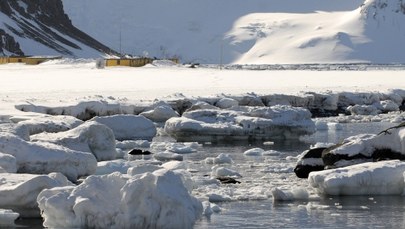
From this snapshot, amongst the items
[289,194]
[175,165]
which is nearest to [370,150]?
[289,194]

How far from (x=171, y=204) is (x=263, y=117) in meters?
14.9

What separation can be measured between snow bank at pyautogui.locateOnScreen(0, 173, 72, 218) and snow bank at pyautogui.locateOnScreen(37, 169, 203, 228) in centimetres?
71

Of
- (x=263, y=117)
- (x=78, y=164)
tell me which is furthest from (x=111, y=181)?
(x=263, y=117)

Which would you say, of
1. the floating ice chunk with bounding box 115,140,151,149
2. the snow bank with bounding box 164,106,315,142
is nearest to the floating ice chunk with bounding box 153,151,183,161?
the floating ice chunk with bounding box 115,140,151,149

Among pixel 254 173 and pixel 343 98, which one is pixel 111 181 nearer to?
pixel 254 173

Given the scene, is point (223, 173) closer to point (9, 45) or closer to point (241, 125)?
point (241, 125)

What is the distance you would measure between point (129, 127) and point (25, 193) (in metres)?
12.9

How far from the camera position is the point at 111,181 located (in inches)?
532

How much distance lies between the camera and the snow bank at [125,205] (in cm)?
1304

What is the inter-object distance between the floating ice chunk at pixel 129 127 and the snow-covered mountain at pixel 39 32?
100 meters

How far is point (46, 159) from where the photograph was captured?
1692 centimetres

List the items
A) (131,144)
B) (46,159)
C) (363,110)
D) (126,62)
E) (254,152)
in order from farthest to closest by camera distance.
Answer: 1. (126,62)
2. (363,110)
3. (131,144)
4. (254,152)
5. (46,159)

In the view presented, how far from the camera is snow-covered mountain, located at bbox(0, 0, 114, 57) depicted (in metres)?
130

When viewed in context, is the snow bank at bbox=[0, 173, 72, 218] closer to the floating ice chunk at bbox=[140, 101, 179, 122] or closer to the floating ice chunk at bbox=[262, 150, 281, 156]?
the floating ice chunk at bbox=[262, 150, 281, 156]
